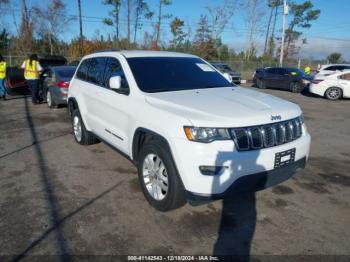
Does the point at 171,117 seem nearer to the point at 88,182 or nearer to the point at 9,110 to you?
the point at 88,182

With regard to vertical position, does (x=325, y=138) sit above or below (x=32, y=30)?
below

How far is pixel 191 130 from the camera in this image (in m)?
3.04

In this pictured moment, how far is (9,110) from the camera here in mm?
10125

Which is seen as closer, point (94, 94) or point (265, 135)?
point (265, 135)

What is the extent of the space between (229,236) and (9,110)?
9375 millimetres

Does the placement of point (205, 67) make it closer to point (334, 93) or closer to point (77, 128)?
point (77, 128)

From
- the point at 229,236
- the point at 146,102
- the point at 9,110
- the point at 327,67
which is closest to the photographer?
the point at 229,236

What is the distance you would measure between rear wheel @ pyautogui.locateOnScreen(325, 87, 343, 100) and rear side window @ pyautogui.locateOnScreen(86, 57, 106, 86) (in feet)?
42.3

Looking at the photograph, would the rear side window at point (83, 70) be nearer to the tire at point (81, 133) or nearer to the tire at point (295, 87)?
the tire at point (81, 133)

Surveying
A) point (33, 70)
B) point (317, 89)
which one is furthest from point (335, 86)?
point (33, 70)

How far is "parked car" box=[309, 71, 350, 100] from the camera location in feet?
47.4

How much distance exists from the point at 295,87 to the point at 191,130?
16684 millimetres

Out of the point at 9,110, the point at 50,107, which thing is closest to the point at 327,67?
the point at 50,107

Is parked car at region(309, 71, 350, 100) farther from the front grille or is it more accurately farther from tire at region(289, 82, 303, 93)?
the front grille
